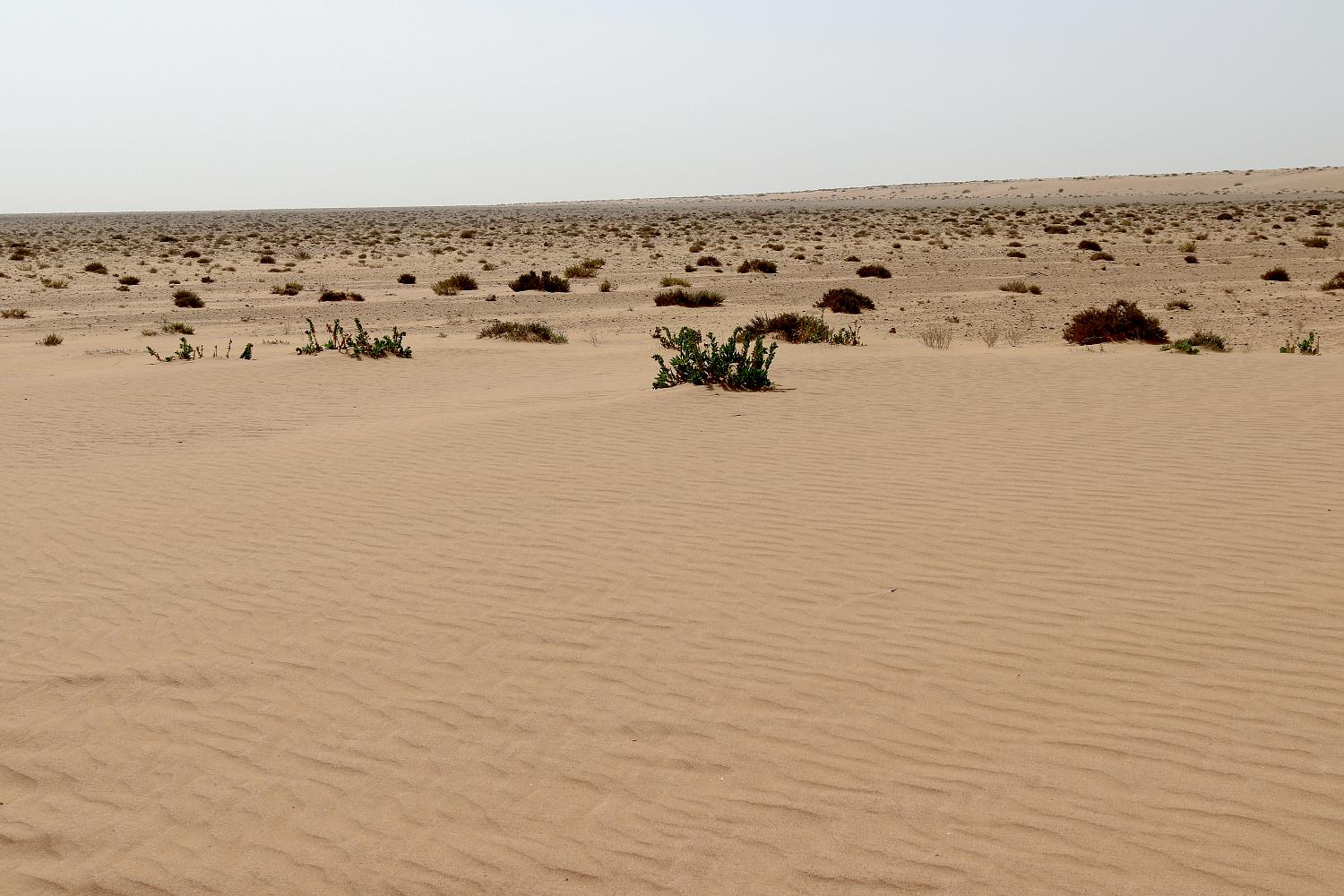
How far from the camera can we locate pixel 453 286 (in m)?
28.9

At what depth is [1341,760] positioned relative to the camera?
4.01 metres

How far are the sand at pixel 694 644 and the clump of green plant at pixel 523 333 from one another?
22.8ft

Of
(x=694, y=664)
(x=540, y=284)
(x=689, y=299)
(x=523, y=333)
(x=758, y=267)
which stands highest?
(x=758, y=267)

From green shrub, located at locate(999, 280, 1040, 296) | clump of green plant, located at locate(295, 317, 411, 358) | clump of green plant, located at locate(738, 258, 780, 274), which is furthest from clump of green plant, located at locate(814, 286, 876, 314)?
clump of green plant, located at locate(295, 317, 411, 358)

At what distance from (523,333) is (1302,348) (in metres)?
11.9

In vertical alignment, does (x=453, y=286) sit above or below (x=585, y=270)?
below

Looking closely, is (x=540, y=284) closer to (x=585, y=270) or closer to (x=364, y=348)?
(x=585, y=270)

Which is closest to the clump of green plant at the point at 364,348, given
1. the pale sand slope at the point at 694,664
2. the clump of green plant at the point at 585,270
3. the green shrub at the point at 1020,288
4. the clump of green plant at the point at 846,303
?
the pale sand slope at the point at 694,664

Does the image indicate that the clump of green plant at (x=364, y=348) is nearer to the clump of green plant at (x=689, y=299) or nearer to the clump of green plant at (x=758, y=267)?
the clump of green plant at (x=689, y=299)

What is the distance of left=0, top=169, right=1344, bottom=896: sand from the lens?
12.4ft

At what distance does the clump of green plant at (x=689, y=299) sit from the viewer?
24.5m

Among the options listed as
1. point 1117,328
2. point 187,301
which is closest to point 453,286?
point 187,301

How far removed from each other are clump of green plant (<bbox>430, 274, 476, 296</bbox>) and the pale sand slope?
1814 centimetres

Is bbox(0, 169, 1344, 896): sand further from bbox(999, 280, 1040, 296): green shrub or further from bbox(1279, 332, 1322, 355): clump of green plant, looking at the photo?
bbox(999, 280, 1040, 296): green shrub
